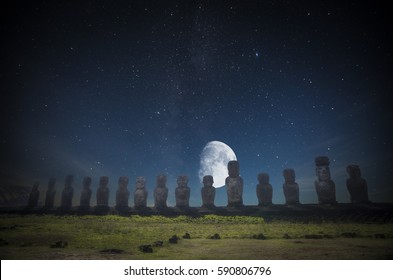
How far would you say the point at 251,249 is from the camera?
22.6 ft

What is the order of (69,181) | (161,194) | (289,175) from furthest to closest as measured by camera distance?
(69,181), (161,194), (289,175)

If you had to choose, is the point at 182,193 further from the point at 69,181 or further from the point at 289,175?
the point at 69,181

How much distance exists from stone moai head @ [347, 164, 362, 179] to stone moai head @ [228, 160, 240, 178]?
9.49 m

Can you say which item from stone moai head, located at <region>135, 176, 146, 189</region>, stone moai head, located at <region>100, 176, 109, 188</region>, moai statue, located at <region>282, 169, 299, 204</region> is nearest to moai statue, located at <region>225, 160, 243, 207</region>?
moai statue, located at <region>282, 169, 299, 204</region>

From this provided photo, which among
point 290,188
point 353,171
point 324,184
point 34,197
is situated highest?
point 353,171

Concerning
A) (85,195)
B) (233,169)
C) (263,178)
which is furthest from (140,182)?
(263,178)

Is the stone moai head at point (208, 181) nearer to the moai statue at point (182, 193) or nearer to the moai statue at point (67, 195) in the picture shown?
the moai statue at point (182, 193)

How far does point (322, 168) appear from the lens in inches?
888

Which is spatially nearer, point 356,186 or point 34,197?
point 356,186

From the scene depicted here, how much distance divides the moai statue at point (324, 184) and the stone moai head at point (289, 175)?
2006mm

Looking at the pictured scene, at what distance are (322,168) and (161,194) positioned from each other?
50.0 feet

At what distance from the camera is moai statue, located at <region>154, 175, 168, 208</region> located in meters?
25.4

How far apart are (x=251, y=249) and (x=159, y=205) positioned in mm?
19411
